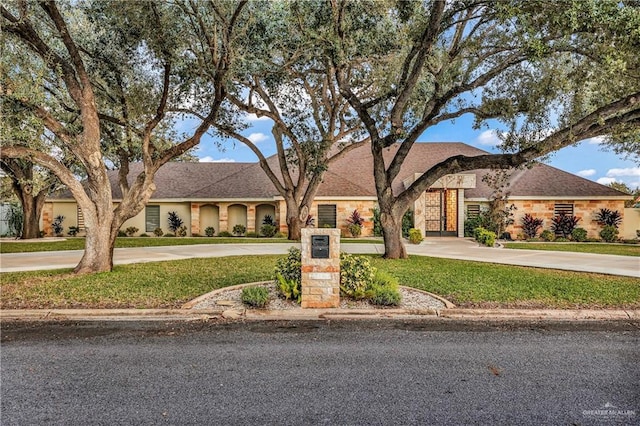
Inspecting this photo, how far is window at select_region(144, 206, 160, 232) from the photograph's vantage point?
26.1m

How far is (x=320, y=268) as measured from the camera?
7438 mm

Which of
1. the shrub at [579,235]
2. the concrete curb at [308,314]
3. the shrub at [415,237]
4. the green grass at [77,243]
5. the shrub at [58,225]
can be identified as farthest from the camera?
the shrub at [58,225]

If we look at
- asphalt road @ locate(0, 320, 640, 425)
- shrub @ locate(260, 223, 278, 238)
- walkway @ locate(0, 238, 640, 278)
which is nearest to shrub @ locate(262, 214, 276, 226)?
shrub @ locate(260, 223, 278, 238)

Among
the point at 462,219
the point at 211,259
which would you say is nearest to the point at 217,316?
the point at 211,259

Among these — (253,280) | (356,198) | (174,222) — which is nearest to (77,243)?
(174,222)

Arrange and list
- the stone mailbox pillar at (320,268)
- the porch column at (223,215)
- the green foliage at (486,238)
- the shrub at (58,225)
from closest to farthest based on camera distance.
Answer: the stone mailbox pillar at (320,268)
the green foliage at (486,238)
the porch column at (223,215)
the shrub at (58,225)

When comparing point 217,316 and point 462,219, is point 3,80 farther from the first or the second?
point 462,219

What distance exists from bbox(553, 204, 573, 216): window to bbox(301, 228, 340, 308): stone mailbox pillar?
66.7 feet

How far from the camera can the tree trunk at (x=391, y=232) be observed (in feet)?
43.6

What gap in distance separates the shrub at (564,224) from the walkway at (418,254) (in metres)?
8.08

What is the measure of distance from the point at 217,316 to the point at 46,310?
302 centimetres

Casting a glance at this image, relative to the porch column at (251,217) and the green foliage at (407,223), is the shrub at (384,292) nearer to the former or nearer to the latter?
the green foliage at (407,223)

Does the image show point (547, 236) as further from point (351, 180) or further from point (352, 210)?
point (351, 180)

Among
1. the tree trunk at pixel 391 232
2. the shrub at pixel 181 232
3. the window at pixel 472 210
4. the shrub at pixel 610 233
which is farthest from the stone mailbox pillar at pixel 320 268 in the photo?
the shrub at pixel 610 233
